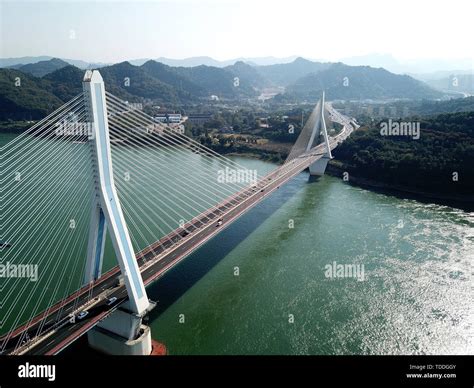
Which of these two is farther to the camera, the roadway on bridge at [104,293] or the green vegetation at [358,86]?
the green vegetation at [358,86]

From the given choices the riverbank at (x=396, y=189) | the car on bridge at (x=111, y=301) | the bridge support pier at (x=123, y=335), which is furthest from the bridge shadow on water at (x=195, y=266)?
the riverbank at (x=396, y=189)

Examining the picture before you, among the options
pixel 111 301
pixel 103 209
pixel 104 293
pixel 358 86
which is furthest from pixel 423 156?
pixel 358 86

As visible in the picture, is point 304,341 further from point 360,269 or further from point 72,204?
point 72,204

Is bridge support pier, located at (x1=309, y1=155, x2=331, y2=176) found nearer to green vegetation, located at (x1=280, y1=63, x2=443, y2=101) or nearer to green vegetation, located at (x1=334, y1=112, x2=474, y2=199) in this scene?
green vegetation, located at (x1=334, y1=112, x2=474, y2=199)

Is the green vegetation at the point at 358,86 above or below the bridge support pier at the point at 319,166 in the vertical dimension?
above

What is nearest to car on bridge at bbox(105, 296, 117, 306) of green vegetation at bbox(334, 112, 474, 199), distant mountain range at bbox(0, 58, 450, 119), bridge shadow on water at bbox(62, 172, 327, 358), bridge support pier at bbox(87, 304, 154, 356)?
bridge support pier at bbox(87, 304, 154, 356)

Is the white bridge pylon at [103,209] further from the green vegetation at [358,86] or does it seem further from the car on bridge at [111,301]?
the green vegetation at [358,86]
